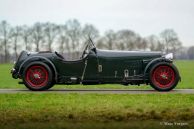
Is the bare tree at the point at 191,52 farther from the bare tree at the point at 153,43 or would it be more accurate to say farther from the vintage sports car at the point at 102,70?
the vintage sports car at the point at 102,70

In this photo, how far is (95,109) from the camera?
12.1 m

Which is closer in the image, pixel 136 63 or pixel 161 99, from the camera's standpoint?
pixel 161 99

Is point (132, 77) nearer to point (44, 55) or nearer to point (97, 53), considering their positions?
point (97, 53)

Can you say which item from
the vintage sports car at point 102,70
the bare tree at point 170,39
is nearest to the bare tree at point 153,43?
the bare tree at point 170,39

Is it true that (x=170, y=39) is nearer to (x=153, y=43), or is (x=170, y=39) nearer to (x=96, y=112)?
(x=153, y=43)

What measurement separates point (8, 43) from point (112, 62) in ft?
324

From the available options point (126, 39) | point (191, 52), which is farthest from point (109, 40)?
point (191, 52)

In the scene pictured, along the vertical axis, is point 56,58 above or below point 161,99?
above

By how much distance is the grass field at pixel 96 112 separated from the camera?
36.1ft

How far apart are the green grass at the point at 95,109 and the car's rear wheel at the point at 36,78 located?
7.76 ft

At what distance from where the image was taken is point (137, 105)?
1247cm

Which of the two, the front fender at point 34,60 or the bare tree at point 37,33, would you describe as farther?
the bare tree at point 37,33

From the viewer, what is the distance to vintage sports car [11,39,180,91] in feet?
53.1

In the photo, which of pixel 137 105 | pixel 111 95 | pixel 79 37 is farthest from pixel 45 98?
pixel 79 37
